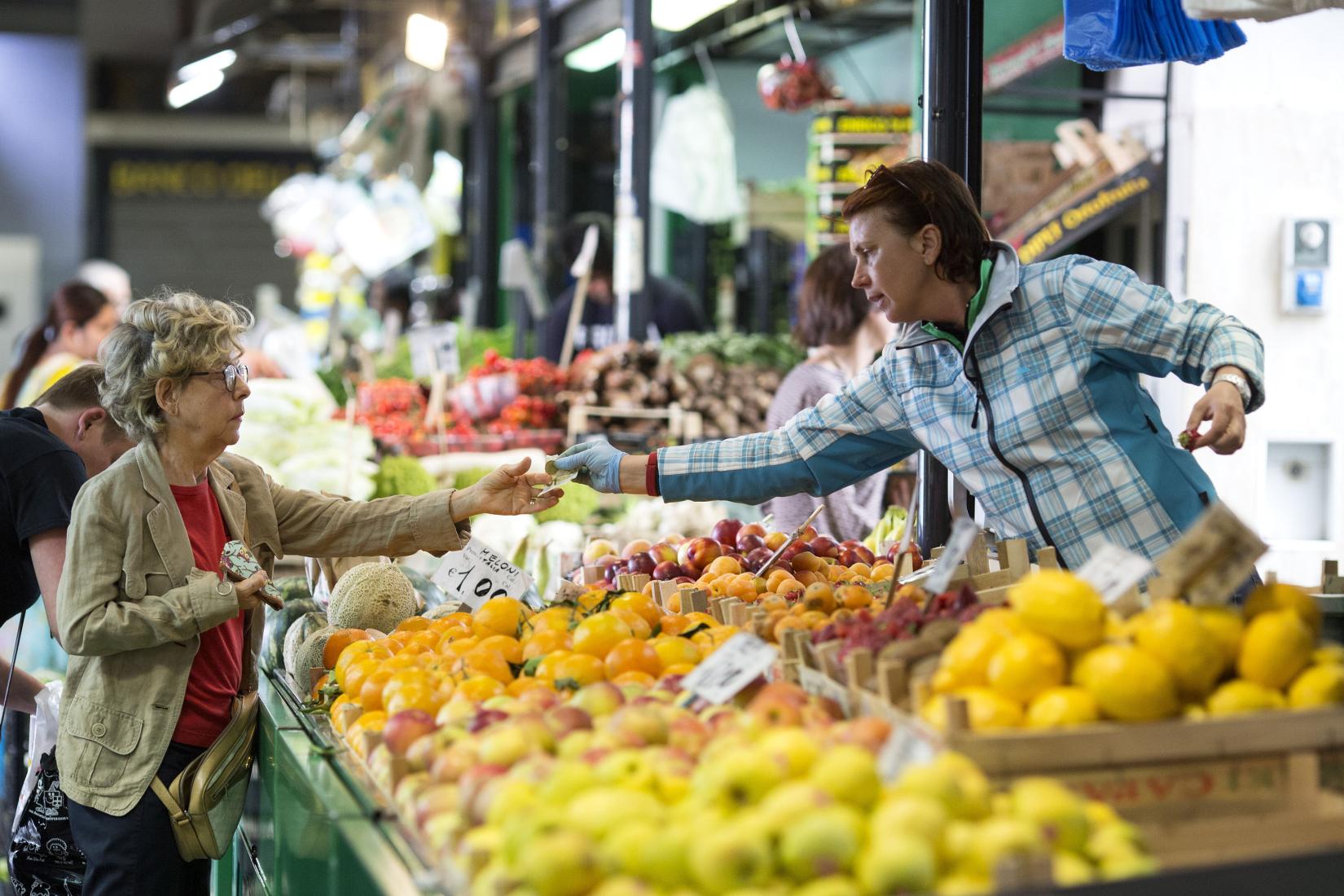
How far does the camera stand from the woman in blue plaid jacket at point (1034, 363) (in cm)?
268

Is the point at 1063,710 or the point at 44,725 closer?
the point at 1063,710

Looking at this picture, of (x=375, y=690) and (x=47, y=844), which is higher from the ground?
(x=375, y=690)

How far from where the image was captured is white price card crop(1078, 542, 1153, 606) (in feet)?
6.38

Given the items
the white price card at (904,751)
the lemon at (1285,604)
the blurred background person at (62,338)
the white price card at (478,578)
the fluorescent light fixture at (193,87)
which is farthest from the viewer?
the fluorescent light fixture at (193,87)

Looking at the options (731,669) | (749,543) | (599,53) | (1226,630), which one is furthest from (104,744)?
(599,53)

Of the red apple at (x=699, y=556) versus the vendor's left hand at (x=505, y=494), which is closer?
the vendor's left hand at (x=505, y=494)

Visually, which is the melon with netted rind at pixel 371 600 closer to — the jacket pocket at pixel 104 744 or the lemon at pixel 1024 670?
the jacket pocket at pixel 104 744

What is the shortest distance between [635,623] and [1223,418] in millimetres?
1098

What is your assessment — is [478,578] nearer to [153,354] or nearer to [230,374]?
[230,374]

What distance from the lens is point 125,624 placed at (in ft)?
8.59

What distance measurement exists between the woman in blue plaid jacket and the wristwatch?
0.19 ft

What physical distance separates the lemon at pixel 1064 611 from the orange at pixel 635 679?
0.72 m

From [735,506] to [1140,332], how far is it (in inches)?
116

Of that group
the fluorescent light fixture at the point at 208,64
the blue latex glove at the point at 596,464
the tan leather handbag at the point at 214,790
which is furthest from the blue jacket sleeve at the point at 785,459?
the fluorescent light fixture at the point at 208,64
